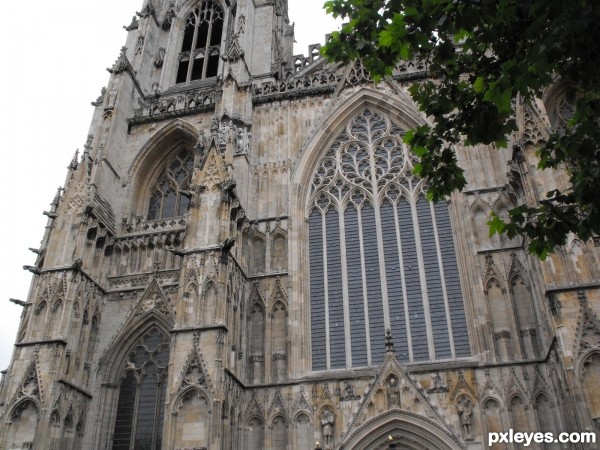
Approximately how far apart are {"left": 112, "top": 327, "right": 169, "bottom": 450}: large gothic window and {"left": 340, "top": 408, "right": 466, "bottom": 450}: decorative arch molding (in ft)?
18.3

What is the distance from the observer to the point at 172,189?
2169cm

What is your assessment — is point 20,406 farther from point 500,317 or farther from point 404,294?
point 500,317

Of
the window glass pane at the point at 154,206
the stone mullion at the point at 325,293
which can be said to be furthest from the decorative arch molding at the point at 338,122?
the window glass pane at the point at 154,206

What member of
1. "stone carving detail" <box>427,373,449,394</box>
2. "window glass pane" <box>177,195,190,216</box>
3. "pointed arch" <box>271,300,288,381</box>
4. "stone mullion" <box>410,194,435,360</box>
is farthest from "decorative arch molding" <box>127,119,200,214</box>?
"stone carving detail" <box>427,373,449,394</box>

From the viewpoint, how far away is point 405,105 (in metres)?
19.8

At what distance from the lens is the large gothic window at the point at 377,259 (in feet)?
53.0

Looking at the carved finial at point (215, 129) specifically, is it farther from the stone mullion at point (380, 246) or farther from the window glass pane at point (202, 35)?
the window glass pane at point (202, 35)

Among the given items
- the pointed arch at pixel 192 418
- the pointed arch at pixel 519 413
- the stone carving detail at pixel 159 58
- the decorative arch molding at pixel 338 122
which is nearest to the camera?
the pointed arch at pixel 192 418

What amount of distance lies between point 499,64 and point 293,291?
36.2 feet

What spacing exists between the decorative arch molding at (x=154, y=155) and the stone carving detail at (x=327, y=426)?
10326 millimetres

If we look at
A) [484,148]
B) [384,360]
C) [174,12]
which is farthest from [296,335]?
[174,12]

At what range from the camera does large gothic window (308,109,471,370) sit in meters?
16.1

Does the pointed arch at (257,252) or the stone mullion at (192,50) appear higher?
the stone mullion at (192,50)

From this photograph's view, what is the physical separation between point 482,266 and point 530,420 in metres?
4.17
